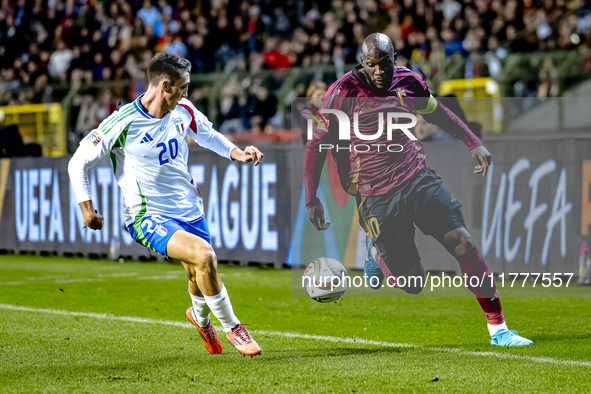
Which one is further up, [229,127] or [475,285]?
Answer: [229,127]

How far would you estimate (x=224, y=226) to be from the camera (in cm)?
1174

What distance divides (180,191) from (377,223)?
1720 mm

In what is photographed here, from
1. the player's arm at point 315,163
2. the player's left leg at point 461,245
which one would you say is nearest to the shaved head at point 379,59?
the player's arm at point 315,163

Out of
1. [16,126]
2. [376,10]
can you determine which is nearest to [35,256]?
[16,126]

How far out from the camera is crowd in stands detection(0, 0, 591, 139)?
42.1 ft

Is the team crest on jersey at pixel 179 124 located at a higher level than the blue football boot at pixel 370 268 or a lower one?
higher

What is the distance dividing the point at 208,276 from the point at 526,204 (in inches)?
215

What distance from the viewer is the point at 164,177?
5.36m

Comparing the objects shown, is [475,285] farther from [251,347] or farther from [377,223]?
[251,347]

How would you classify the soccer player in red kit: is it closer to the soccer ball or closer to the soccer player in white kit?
the soccer ball

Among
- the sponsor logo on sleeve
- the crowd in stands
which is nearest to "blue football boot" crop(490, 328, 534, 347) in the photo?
the sponsor logo on sleeve

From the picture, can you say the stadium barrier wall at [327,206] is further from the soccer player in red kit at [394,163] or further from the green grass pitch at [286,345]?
the green grass pitch at [286,345]

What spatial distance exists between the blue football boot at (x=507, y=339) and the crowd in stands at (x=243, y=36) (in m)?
6.54

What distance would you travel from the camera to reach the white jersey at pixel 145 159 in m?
5.23
